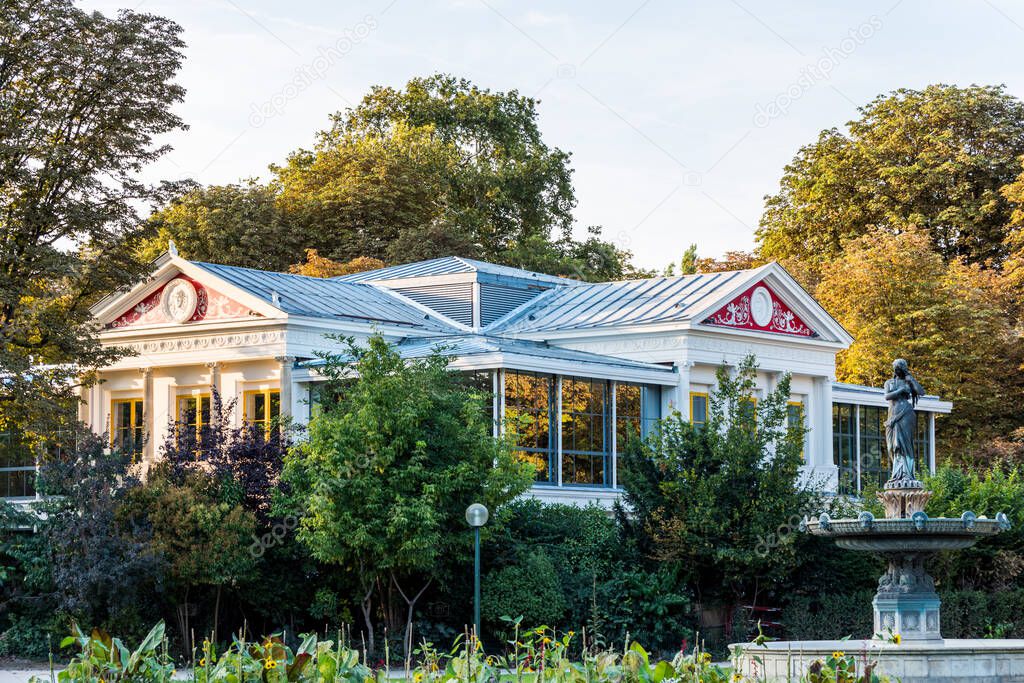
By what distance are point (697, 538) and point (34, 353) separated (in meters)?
17.2

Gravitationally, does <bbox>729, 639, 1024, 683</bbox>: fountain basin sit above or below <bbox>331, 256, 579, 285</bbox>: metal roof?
below

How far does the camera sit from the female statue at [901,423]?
Result: 26.1 metres

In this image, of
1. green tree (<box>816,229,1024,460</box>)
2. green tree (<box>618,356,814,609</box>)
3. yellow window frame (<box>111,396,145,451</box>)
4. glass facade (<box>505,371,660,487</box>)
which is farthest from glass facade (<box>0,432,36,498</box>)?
green tree (<box>816,229,1024,460</box>)

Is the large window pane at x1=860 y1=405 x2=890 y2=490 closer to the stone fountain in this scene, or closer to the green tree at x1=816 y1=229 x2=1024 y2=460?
the green tree at x1=816 y1=229 x2=1024 y2=460

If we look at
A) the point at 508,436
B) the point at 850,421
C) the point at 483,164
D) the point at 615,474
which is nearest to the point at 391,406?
the point at 508,436

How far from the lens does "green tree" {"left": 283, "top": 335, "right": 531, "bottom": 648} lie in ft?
93.5

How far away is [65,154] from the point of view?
1435 inches

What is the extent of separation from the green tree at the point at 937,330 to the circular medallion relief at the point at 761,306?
1052cm

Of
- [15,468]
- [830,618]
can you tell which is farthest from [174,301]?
[830,618]

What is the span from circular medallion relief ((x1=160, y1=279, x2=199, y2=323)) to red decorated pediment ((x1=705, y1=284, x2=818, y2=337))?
14265 millimetres

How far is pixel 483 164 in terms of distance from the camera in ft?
236

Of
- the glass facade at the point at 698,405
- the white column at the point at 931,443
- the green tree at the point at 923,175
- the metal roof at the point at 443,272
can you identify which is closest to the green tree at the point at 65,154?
the metal roof at the point at 443,272

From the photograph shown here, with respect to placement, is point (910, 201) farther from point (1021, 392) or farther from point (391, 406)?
point (391, 406)

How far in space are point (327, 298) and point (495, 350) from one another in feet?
31.8
